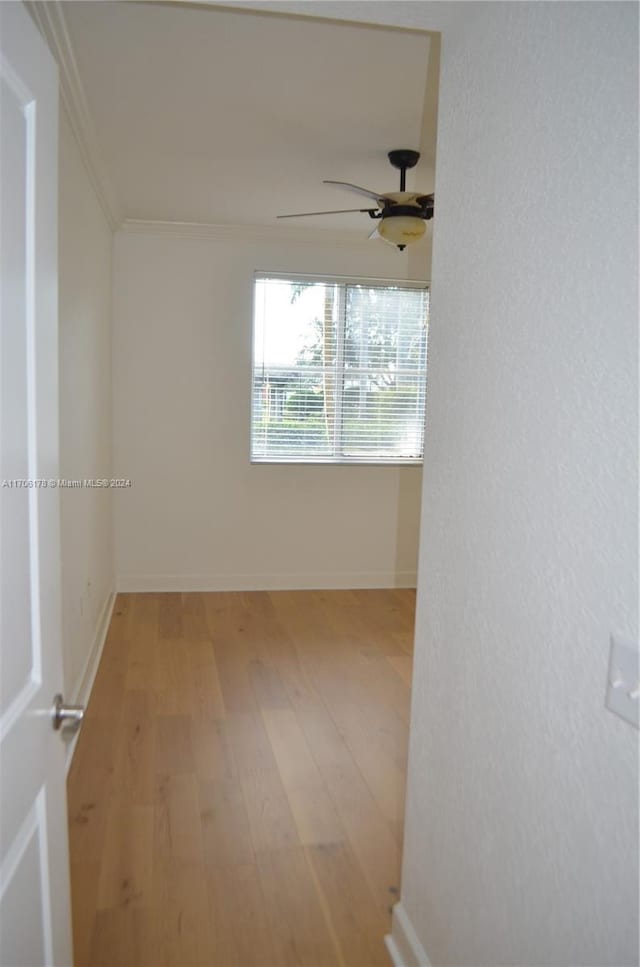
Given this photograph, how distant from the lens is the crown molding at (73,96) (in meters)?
2.12

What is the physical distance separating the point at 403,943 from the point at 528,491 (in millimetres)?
1315

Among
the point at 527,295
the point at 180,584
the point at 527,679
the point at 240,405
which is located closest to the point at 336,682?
the point at 180,584

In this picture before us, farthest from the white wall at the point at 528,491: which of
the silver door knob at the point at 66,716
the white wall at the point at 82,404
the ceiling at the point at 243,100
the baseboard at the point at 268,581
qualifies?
the baseboard at the point at 268,581

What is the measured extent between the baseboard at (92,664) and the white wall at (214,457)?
659 mm

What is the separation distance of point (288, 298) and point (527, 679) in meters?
4.33

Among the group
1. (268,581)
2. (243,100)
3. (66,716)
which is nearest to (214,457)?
(268,581)

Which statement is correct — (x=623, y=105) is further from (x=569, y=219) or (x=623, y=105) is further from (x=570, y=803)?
(x=570, y=803)

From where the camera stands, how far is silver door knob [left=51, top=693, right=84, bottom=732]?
4.20 ft

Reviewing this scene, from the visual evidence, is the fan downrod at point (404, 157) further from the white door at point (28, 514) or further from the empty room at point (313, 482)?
the white door at point (28, 514)

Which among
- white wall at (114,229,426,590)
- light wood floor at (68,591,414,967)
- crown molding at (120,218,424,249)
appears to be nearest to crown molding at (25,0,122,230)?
crown molding at (120,218,424,249)

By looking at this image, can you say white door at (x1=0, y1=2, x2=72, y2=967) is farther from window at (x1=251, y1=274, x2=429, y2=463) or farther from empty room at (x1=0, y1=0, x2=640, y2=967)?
window at (x1=251, y1=274, x2=429, y2=463)

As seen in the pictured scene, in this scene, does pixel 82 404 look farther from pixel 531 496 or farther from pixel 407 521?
pixel 407 521

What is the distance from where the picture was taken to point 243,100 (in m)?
2.85

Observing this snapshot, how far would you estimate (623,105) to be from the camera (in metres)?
0.98
